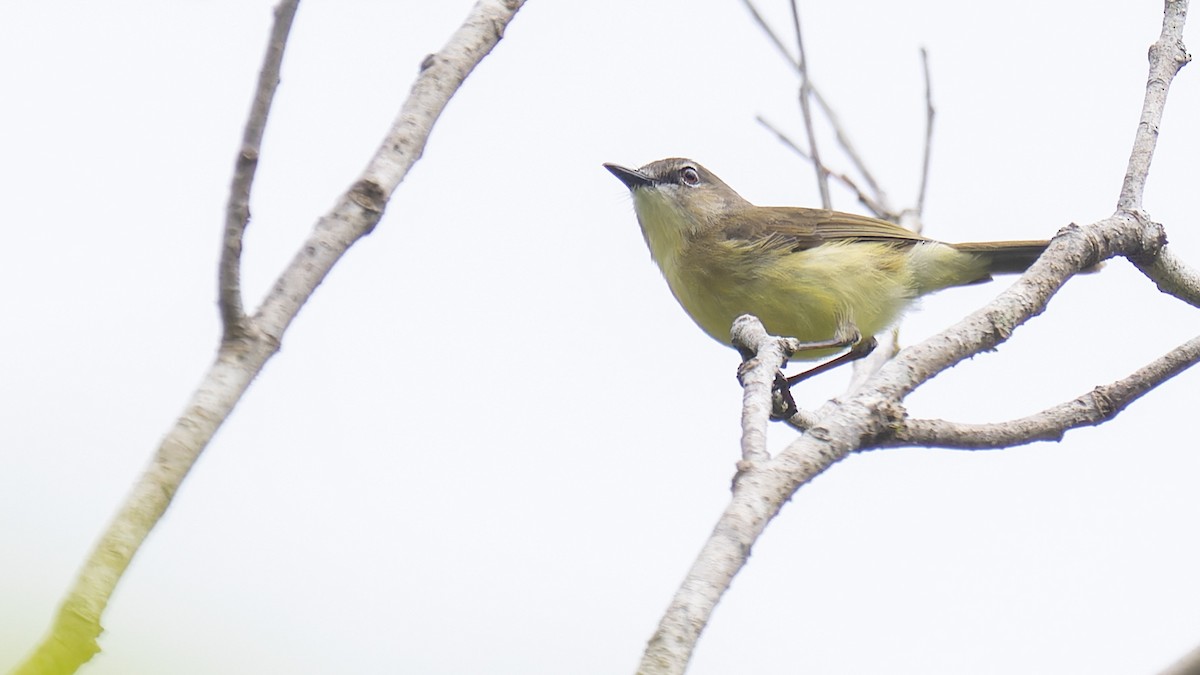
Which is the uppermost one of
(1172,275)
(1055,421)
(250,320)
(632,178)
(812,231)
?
(632,178)

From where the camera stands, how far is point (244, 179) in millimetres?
2035

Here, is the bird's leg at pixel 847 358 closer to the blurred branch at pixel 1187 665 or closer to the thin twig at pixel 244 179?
the thin twig at pixel 244 179

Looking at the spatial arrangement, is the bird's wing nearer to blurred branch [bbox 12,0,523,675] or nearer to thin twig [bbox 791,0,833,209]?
thin twig [bbox 791,0,833,209]

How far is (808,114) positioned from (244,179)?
12.4ft

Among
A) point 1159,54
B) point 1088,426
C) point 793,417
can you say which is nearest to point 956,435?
point 1088,426

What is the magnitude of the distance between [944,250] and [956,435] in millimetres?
3386

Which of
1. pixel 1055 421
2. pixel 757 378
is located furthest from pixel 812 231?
pixel 757 378

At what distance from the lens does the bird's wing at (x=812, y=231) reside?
20.1ft

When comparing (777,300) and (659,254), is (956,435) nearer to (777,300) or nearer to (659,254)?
(777,300)

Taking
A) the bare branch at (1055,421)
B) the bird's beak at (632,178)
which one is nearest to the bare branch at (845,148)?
the bird's beak at (632,178)

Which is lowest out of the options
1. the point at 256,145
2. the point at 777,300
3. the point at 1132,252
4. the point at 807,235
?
the point at 256,145

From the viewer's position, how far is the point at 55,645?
139 cm

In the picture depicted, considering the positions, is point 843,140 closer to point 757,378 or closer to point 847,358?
point 847,358

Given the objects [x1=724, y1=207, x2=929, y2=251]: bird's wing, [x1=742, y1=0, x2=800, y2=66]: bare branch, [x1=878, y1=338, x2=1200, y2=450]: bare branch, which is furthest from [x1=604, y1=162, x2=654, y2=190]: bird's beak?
[x1=878, y1=338, x2=1200, y2=450]: bare branch
